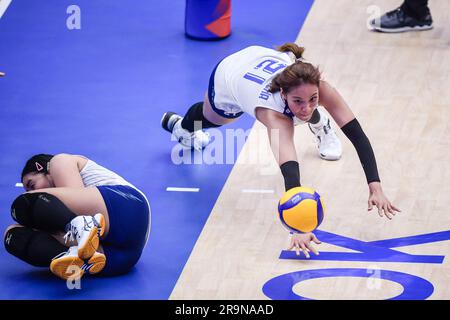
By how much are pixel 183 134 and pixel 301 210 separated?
202cm

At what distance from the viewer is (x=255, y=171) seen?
25.7 ft

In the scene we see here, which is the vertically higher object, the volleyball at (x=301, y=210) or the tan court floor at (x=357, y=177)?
the volleyball at (x=301, y=210)

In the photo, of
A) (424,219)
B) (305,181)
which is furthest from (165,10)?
(424,219)

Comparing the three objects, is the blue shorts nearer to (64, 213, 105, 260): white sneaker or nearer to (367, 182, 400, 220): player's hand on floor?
(64, 213, 105, 260): white sneaker

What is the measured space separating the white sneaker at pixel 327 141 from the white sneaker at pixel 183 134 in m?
0.84

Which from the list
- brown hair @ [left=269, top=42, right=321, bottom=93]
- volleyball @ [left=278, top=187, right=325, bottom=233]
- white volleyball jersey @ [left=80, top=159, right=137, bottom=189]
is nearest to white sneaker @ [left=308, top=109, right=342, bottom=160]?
brown hair @ [left=269, top=42, right=321, bottom=93]

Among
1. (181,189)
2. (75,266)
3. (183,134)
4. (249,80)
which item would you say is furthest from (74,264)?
(183,134)

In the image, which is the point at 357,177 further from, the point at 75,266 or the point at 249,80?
the point at 75,266

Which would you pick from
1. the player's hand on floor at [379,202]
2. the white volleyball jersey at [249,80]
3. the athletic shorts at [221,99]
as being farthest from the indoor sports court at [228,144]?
the white volleyball jersey at [249,80]

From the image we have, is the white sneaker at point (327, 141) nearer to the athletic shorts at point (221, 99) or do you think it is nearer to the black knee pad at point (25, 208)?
the athletic shorts at point (221, 99)

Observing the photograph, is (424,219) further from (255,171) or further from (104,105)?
(104,105)

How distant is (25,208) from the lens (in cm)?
622

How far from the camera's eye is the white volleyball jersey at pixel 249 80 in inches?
270
